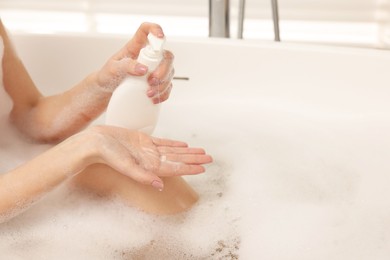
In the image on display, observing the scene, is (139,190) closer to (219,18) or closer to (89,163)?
(89,163)

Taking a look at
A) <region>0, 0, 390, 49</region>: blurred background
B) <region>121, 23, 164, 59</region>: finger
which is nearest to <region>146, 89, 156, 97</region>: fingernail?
<region>121, 23, 164, 59</region>: finger

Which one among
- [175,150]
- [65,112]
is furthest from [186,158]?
[65,112]

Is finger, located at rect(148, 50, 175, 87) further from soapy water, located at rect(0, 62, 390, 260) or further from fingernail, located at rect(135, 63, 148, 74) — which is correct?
soapy water, located at rect(0, 62, 390, 260)

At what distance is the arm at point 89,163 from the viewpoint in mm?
944

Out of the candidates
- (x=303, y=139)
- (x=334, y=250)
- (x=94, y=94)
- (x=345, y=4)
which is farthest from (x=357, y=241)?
(x=345, y=4)

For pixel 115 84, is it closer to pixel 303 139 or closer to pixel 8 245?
pixel 8 245

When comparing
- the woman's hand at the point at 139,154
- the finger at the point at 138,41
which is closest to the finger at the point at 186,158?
the woman's hand at the point at 139,154

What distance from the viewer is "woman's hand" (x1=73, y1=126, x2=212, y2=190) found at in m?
0.93

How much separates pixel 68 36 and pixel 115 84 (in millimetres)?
503

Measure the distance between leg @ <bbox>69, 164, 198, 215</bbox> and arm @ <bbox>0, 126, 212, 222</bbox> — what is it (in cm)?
6

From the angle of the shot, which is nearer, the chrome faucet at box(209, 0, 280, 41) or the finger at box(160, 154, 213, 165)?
the finger at box(160, 154, 213, 165)

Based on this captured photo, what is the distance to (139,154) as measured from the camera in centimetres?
98

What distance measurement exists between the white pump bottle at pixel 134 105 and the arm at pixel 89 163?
0.17 ft

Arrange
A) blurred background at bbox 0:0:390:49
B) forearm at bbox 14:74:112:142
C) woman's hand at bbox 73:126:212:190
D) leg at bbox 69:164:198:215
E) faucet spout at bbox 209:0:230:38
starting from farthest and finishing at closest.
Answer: blurred background at bbox 0:0:390:49, faucet spout at bbox 209:0:230:38, forearm at bbox 14:74:112:142, leg at bbox 69:164:198:215, woman's hand at bbox 73:126:212:190
